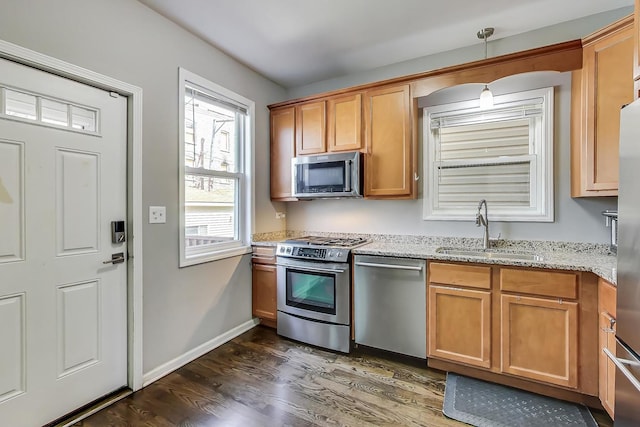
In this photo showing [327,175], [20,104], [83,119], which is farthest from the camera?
[327,175]

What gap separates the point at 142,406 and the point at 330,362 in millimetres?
1359

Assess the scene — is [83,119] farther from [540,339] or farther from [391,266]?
[540,339]

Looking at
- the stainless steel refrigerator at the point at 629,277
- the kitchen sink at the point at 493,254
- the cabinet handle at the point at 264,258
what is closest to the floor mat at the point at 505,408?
the stainless steel refrigerator at the point at 629,277

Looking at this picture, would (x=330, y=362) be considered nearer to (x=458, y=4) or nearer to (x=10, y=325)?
(x=10, y=325)

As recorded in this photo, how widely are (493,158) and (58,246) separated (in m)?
3.33

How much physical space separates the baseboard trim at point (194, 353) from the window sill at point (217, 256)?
0.73 meters

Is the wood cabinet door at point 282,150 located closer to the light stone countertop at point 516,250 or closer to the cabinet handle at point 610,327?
the light stone countertop at point 516,250

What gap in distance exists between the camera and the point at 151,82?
84.7 inches

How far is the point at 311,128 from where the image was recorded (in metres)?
3.09

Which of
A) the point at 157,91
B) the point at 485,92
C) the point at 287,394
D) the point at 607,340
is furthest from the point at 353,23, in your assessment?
the point at 287,394

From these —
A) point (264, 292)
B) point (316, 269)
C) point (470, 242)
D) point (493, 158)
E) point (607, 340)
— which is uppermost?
point (493, 158)

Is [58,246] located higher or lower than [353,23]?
lower

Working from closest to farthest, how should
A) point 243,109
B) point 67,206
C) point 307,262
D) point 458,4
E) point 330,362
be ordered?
point 67,206, point 458,4, point 330,362, point 307,262, point 243,109

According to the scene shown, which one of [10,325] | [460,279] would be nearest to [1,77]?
[10,325]
